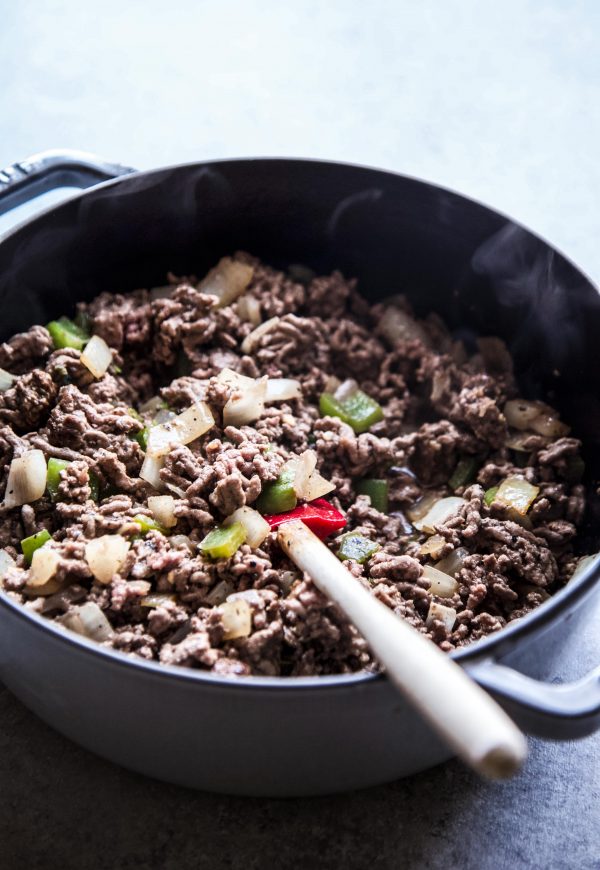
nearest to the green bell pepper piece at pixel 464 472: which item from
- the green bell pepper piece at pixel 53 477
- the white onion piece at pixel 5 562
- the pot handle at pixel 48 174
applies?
the green bell pepper piece at pixel 53 477

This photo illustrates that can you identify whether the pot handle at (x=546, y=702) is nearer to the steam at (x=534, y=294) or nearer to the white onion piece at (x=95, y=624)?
the white onion piece at (x=95, y=624)

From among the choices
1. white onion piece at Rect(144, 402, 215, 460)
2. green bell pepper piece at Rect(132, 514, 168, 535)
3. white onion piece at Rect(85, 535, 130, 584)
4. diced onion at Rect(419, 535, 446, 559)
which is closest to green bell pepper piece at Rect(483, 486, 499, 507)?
diced onion at Rect(419, 535, 446, 559)

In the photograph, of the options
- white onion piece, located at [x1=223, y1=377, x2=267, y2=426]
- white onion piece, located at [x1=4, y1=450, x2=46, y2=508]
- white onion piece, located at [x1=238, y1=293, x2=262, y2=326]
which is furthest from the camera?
white onion piece, located at [x1=238, y1=293, x2=262, y2=326]

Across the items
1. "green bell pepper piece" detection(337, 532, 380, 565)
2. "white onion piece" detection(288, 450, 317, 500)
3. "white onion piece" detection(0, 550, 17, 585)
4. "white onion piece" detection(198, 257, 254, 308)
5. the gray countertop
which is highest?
the gray countertop

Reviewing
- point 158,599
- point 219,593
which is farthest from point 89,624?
point 219,593

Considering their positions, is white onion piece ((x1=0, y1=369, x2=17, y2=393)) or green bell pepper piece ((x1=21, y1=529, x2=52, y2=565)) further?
white onion piece ((x1=0, y1=369, x2=17, y2=393))

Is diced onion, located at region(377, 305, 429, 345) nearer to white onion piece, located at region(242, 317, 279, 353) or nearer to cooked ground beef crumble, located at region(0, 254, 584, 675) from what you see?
cooked ground beef crumble, located at region(0, 254, 584, 675)

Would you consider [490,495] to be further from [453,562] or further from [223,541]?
[223,541]
